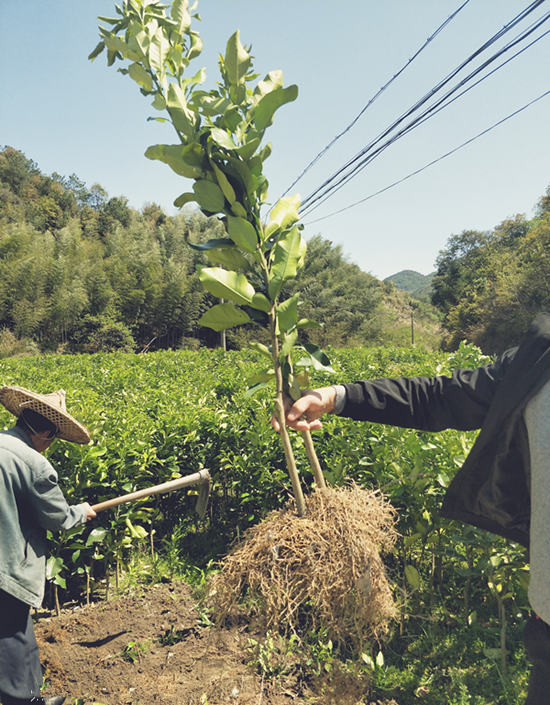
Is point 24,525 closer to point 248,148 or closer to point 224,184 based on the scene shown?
point 224,184

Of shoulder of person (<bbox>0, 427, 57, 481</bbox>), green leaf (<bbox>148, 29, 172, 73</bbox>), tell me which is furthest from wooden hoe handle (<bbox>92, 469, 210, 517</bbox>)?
green leaf (<bbox>148, 29, 172, 73</bbox>)

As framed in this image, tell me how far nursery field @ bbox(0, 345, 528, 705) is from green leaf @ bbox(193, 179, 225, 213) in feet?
2.52

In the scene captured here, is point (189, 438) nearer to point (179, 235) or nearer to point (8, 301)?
point (8, 301)

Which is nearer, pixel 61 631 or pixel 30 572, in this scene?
pixel 30 572

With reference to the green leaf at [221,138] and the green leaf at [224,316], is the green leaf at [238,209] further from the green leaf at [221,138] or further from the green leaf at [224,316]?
the green leaf at [224,316]

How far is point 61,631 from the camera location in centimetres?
273

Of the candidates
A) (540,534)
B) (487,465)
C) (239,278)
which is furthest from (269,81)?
(540,534)

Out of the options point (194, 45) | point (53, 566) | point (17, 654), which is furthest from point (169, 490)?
point (194, 45)

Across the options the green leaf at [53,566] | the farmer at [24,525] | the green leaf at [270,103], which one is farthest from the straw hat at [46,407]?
the green leaf at [270,103]

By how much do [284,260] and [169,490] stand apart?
80.8 inches

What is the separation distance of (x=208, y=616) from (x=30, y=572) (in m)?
1.18

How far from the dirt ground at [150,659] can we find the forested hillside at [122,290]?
1335cm

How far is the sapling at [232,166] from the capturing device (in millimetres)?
1486

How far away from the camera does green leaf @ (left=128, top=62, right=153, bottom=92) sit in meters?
1.58
